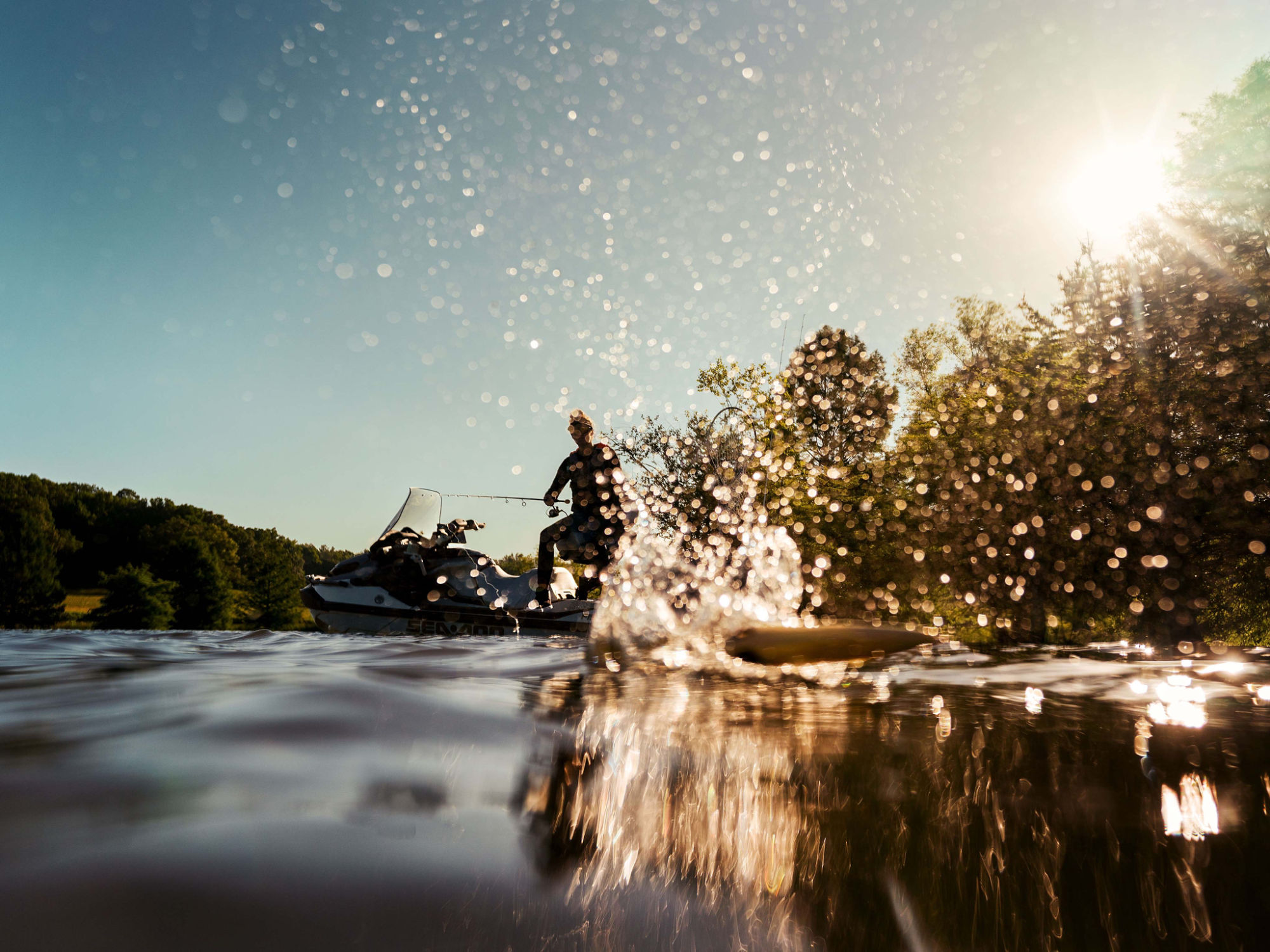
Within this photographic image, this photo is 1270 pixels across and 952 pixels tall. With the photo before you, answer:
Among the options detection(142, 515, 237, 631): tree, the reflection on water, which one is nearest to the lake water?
the reflection on water

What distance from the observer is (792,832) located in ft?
5.11

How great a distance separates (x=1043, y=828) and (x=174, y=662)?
16.8 feet

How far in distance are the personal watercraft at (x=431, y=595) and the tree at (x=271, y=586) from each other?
47746 mm

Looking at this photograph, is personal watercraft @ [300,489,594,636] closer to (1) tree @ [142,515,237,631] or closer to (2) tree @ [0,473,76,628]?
(1) tree @ [142,515,237,631]

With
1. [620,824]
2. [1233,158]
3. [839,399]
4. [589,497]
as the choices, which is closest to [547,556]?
[589,497]

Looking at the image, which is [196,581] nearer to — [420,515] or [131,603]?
[131,603]

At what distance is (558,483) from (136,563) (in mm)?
65928

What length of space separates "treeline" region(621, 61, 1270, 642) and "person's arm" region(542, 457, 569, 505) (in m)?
5.72

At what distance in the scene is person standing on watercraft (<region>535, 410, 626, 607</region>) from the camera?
29.2 feet

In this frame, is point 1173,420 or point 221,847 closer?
point 221,847

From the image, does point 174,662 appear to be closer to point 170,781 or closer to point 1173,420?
point 170,781

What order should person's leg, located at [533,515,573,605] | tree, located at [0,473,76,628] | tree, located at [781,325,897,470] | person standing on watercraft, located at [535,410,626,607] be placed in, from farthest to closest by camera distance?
tree, located at [0,473,76,628]
tree, located at [781,325,897,470]
person's leg, located at [533,515,573,605]
person standing on watercraft, located at [535,410,626,607]

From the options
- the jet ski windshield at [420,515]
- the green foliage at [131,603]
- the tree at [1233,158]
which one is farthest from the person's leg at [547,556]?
the green foliage at [131,603]

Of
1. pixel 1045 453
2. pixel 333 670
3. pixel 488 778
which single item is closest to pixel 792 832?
pixel 488 778
